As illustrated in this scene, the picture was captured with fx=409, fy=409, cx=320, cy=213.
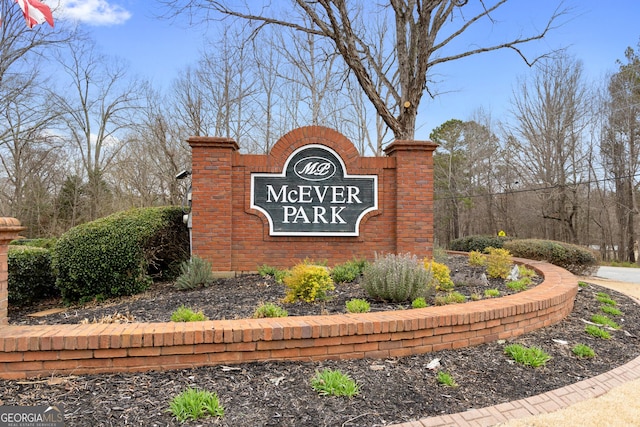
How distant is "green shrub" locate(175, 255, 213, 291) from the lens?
6.38m

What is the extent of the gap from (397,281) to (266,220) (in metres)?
3.26

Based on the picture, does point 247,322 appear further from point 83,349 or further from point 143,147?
point 143,147

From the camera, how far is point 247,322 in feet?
11.4

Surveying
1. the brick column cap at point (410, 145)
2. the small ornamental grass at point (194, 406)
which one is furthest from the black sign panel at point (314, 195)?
the small ornamental grass at point (194, 406)

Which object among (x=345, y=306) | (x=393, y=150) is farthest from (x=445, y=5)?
(x=345, y=306)

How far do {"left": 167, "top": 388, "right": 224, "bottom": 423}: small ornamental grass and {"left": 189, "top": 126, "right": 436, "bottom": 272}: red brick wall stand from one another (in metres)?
4.60

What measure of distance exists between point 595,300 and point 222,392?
6.40 meters

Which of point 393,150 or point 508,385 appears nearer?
point 508,385

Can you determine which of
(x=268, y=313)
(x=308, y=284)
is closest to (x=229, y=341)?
(x=268, y=313)

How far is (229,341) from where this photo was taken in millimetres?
3189

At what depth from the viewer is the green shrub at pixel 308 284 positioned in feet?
15.4

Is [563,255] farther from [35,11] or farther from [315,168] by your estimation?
[35,11]

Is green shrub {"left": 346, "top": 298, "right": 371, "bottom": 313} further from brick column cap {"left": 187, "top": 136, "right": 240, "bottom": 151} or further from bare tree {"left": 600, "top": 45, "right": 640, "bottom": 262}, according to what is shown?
bare tree {"left": 600, "top": 45, "right": 640, "bottom": 262}

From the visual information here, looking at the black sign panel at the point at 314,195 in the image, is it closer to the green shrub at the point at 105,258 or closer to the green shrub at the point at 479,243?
the green shrub at the point at 105,258
